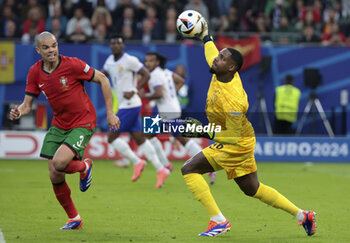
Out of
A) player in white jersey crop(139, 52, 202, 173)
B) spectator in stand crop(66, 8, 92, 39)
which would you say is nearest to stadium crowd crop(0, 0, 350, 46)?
spectator in stand crop(66, 8, 92, 39)

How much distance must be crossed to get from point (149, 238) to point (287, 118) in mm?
14047

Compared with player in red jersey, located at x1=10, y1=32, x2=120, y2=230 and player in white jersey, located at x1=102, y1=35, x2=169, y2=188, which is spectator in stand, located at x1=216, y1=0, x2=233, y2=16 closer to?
player in white jersey, located at x1=102, y1=35, x2=169, y2=188

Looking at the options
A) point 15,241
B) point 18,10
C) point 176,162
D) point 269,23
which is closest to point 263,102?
point 269,23

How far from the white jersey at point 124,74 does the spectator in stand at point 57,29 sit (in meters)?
7.79

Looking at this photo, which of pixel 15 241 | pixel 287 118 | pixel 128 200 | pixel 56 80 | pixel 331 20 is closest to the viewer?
pixel 15 241

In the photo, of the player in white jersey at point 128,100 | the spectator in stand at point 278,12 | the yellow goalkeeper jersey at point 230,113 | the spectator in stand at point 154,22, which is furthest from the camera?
the spectator in stand at point 278,12

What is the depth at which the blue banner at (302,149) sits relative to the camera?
19.1 metres

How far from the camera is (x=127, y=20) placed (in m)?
20.8

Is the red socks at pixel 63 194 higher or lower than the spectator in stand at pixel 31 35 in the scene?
lower

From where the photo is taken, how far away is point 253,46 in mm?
21453

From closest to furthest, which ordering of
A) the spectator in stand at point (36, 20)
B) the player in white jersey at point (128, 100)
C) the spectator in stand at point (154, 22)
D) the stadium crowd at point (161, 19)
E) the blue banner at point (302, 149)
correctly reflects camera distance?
the player in white jersey at point (128, 100) → the blue banner at point (302, 149) → the spectator in stand at point (36, 20) → the stadium crowd at point (161, 19) → the spectator in stand at point (154, 22)

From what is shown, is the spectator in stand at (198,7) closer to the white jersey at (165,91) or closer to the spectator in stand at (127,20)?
the spectator in stand at (127,20)

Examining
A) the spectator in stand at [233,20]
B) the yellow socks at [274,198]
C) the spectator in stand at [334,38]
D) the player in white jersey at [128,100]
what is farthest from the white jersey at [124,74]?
the spectator in stand at [334,38]

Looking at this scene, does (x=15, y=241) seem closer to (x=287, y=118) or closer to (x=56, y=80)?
(x=56, y=80)
